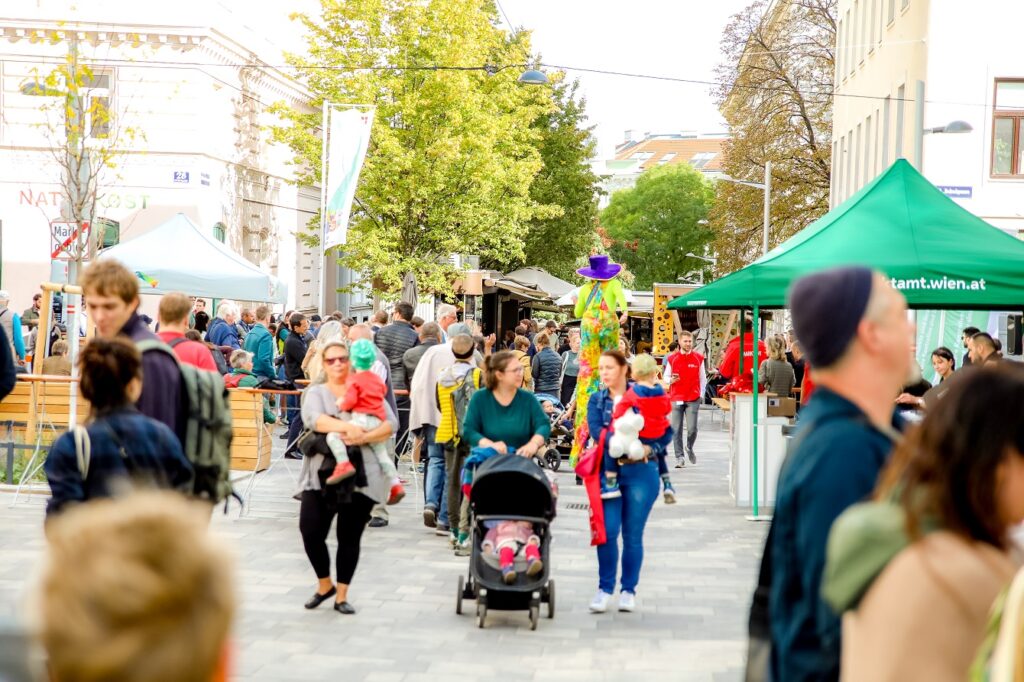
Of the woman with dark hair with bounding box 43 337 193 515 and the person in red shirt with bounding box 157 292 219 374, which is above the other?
the person in red shirt with bounding box 157 292 219 374

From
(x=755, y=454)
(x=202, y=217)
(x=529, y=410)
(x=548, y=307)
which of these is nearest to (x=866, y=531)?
(x=529, y=410)

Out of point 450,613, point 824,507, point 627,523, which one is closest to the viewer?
point 824,507

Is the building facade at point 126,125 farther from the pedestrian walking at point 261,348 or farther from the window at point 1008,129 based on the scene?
the window at point 1008,129

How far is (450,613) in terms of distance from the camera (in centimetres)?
902

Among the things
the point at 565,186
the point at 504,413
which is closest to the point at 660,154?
the point at 565,186

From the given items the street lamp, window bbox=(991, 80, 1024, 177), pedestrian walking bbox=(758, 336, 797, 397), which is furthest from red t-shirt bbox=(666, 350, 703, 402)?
the street lamp

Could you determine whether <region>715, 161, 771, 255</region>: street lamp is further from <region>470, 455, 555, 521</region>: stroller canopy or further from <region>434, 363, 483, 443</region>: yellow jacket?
<region>470, 455, 555, 521</region>: stroller canopy

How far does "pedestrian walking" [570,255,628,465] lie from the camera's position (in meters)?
14.2

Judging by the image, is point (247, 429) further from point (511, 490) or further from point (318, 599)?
point (511, 490)

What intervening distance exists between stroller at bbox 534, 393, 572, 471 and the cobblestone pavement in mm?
4065

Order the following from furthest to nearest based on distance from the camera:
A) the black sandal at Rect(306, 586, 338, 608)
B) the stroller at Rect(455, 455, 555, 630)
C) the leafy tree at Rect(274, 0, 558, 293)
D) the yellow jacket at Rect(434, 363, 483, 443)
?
the leafy tree at Rect(274, 0, 558, 293)
the yellow jacket at Rect(434, 363, 483, 443)
the black sandal at Rect(306, 586, 338, 608)
the stroller at Rect(455, 455, 555, 630)

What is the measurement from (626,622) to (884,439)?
6.11 m

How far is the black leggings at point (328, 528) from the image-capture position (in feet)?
28.1

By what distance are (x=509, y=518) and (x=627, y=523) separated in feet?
2.94
